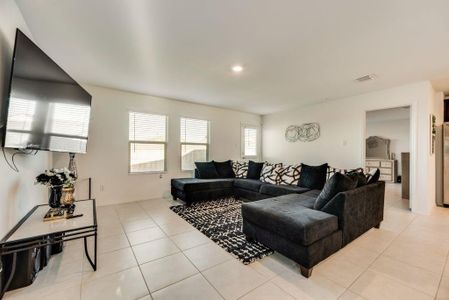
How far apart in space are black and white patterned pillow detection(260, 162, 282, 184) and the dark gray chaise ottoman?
4.74ft

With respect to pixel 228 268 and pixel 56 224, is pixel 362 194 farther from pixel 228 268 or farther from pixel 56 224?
pixel 56 224

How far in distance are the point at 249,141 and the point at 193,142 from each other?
2.07m

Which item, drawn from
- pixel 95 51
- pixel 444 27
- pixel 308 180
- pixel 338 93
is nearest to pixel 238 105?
pixel 338 93

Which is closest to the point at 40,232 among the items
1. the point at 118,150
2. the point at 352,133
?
the point at 118,150

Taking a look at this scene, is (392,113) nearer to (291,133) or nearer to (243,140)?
(291,133)

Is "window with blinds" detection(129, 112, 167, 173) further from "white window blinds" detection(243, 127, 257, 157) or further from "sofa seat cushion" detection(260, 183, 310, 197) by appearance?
"white window blinds" detection(243, 127, 257, 157)

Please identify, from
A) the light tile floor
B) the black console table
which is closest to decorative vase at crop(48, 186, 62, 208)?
the black console table

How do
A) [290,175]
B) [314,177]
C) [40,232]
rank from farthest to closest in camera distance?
1. [290,175]
2. [314,177]
3. [40,232]

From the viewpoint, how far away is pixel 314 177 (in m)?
3.49

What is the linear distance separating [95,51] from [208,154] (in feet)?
11.1

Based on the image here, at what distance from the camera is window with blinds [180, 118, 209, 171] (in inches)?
192

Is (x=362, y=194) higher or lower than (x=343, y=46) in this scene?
lower

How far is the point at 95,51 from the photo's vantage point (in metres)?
2.45

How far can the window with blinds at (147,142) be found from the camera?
4227 millimetres
